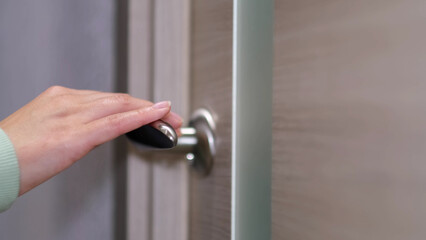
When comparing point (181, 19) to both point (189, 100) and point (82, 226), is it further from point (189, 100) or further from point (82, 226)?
point (82, 226)

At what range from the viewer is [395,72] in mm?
169

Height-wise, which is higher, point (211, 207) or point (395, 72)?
point (395, 72)

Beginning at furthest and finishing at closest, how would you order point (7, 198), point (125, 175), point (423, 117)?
point (125, 175)
point (7, 198)
point (423, 117)

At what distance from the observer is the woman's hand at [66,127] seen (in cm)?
33

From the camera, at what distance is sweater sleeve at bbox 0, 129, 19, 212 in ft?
1.06

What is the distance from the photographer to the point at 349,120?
20 centimetres

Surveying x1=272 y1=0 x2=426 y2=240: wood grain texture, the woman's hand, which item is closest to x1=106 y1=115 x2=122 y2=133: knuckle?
the woman's hand

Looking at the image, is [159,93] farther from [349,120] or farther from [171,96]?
[349,120]

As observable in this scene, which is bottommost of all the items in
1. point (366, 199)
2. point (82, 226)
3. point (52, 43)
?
point (82, 226)

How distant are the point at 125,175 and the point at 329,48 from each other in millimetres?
304

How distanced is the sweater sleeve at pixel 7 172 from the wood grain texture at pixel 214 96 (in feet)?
0.53

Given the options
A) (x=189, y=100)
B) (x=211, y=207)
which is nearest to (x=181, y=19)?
(x=189, y=100)

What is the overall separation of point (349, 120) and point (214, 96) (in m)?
0.17

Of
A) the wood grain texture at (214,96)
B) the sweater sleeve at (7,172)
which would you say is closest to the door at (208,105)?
the wood grain texture at (214,96)
